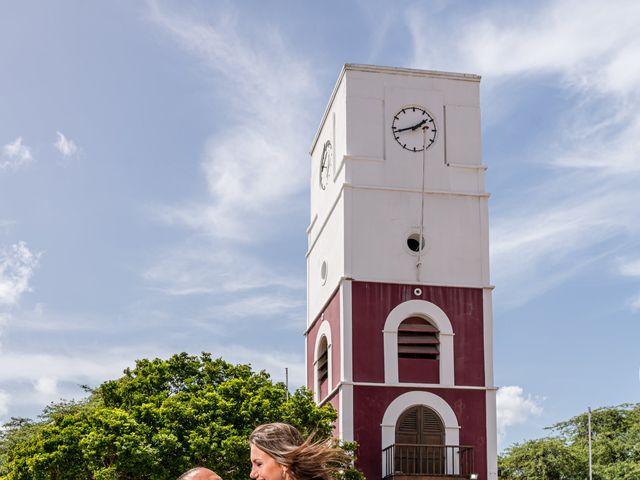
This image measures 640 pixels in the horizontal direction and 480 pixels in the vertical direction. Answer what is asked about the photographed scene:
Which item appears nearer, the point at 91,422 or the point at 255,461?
the point at 255,461

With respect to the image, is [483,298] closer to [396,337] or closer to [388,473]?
[396,337]

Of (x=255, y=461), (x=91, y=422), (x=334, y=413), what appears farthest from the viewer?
(x=334, y=413)

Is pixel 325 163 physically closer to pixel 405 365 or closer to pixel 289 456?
pixel 405 365

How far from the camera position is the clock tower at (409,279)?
3012 cm

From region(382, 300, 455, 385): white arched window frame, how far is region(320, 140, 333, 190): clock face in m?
5.20

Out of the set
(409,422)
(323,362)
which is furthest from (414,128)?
(409,422)

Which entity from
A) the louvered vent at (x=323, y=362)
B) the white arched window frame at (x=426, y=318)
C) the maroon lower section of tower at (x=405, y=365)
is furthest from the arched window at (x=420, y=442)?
the louvered vent at (x=323, y=362)

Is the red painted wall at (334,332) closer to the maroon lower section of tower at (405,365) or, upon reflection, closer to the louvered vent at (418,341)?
the maroon lower section of tower at (405,365)

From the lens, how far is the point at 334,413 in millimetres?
28516

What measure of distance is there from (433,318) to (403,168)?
4156 millimetres

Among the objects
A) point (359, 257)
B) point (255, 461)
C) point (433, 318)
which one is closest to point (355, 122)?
point (359, 257)

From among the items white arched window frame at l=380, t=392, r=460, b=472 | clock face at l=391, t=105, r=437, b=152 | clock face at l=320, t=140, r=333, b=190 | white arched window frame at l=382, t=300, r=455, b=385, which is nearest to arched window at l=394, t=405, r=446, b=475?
white arched window frame at l=380, t=392, r=460, b=472

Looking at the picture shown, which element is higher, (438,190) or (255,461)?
(438,190)

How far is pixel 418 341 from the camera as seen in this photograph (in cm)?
3081
